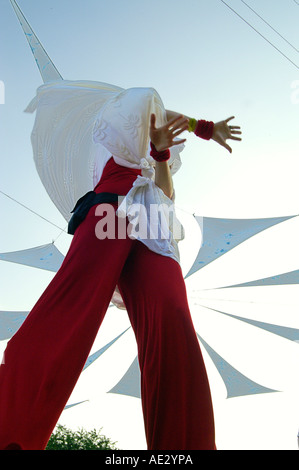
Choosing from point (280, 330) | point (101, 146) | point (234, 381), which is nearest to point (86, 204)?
point (101, 146)

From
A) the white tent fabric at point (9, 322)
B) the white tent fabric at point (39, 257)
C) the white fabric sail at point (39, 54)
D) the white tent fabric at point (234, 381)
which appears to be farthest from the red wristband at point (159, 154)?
the white tent fabric at point (234, 381)

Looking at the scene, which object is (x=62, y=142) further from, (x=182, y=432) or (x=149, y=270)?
(x=182, y=432)

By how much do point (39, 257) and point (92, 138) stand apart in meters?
3.76

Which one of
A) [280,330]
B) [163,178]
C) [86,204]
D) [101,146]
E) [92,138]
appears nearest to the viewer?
[86,204]

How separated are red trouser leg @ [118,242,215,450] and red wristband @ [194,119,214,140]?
1.60ft

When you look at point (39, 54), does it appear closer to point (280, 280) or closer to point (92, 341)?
point (92, 341)

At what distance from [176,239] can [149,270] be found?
13.2 inches

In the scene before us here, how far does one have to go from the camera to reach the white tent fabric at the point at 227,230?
5.26m

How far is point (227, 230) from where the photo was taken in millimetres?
5305

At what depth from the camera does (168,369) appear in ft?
4.69

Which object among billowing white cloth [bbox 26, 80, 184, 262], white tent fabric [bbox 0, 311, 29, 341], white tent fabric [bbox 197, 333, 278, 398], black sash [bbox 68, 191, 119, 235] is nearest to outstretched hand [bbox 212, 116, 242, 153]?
billowing white cloth [bbox 26, 80, 184, 262]

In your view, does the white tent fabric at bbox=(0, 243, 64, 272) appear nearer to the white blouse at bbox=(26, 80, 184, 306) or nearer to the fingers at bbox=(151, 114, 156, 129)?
the white blouse at bbox=(26, 80, 184, 306)

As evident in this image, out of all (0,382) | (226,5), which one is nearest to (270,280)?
(226,5)

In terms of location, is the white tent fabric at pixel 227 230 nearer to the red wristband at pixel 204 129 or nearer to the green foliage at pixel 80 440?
the red wristband at pixel 204 129
